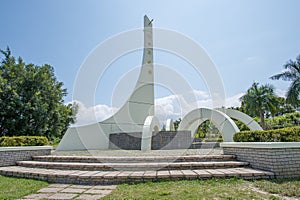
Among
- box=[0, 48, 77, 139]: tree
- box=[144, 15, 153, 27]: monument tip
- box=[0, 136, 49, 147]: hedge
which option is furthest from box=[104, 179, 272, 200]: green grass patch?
box=[144, 15, 153, 27]: monument tip

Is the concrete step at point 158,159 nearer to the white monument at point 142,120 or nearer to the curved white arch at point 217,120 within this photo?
the white monument at point 142,120

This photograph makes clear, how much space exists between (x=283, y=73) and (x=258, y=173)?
729 inches

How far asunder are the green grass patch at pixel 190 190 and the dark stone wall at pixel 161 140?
5185mm

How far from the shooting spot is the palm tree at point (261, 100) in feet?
65.2

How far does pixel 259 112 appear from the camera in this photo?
20.3 meters

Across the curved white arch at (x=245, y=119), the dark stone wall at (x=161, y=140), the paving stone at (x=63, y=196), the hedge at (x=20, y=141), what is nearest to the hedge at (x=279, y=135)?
the paving stone at (x=63, y=196)

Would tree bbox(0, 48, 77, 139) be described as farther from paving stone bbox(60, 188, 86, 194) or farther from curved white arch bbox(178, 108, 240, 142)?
paving stone bbox(60, 188, 86, 194)

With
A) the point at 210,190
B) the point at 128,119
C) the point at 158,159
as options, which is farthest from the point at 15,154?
the point at 128,119

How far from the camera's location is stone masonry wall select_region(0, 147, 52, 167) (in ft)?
16.9

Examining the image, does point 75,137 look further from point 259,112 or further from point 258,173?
point 259,112

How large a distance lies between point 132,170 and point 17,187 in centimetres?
224

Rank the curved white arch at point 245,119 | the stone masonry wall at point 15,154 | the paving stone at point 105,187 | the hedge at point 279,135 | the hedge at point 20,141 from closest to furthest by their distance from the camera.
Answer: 1. the paving stone at point 105,187
2. the hedge at point 279,135
3. the stone masonry wall at point 15,154
4. the hedge at point 20,141
5. the curved white arch at point 245,119

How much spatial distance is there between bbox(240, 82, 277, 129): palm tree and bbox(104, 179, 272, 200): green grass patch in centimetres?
1957

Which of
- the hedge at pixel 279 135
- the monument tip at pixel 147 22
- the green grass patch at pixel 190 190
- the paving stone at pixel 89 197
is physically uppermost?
the monument tip at pixel 147 22
